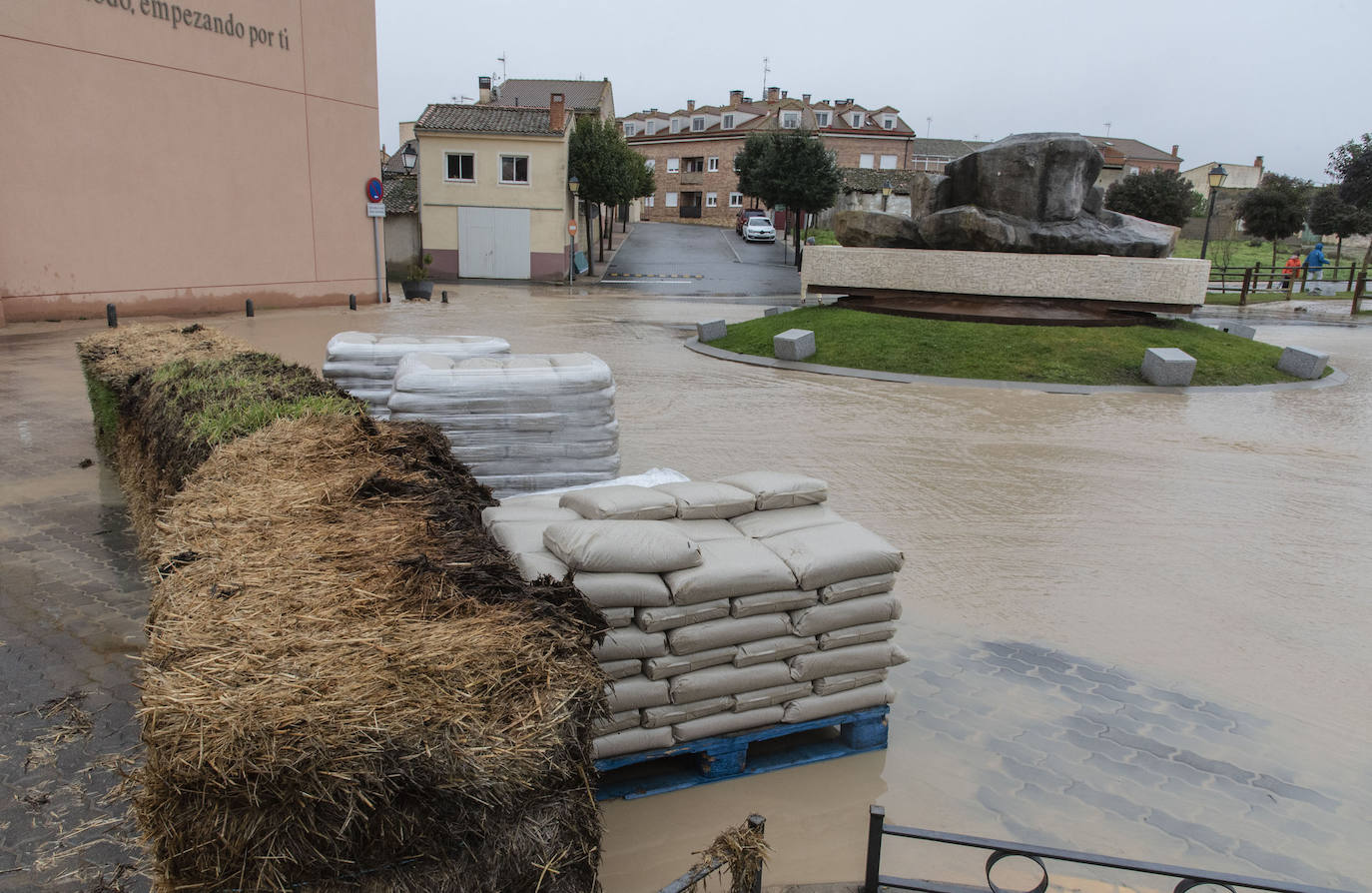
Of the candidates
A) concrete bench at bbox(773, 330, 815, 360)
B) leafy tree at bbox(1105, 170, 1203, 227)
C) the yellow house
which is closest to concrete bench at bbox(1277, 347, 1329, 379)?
concrete bench at bbox(773, 330, 815, 360)

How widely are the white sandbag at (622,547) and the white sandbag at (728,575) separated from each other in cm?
5

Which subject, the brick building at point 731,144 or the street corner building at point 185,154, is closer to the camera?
the street corner building at point 185,154

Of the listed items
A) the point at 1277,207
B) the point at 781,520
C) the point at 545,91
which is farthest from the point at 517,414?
the point at 545,91

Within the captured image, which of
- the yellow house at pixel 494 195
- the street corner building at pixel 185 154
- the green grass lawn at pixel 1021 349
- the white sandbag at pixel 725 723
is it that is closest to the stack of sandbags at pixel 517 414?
the white sandbag at pixel 725 723

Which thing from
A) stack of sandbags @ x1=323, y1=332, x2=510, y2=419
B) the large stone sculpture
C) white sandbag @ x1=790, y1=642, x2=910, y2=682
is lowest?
white sandbag @ x1=790, y1=642, x2=910, y2=682

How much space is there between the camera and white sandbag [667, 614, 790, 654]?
3898 millimetres

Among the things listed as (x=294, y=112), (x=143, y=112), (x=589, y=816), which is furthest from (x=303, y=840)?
(x=294, y=112)

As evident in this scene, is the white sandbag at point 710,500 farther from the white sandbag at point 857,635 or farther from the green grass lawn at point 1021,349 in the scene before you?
the green grass lawn at point 1021,349

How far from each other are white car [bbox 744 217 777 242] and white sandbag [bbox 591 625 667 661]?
4803cm

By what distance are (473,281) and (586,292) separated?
20.3 ft

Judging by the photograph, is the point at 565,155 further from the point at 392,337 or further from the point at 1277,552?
the point at 1277,552

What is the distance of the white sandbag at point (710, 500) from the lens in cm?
457

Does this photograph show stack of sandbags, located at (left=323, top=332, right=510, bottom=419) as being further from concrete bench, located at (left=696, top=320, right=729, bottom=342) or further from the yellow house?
the yellow house

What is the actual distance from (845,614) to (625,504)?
115 cm
